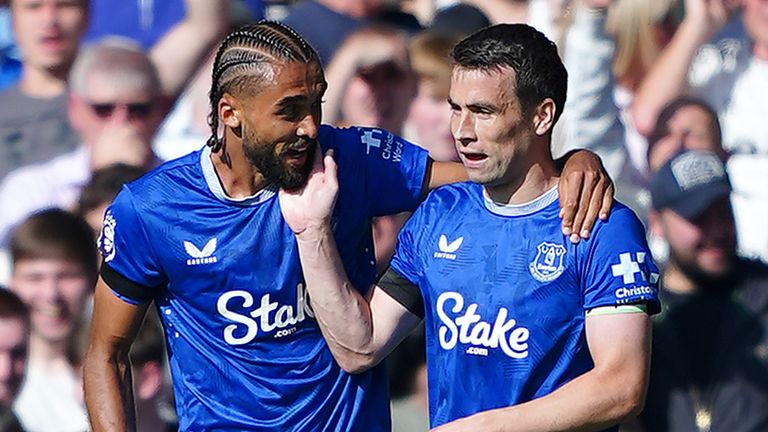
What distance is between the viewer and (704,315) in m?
6.45

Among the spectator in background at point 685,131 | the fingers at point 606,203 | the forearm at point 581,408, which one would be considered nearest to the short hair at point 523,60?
the fingers at point 606,203

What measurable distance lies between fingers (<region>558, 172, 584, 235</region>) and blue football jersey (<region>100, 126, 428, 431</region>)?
602 millimetres

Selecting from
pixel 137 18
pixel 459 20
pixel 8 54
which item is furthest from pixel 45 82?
pixel 459 20

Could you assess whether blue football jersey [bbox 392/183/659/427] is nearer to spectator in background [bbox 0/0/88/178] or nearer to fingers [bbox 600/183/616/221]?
fingers [bbox 600/183/616/221]

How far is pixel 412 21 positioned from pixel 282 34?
2.82 meters

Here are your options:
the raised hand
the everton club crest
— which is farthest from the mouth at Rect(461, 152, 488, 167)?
the raised hand


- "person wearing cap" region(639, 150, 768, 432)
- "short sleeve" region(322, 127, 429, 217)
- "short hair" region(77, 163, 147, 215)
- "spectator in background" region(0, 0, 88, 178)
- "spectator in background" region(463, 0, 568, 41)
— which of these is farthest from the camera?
"spectator in background" region(463, 0, 568, 41)

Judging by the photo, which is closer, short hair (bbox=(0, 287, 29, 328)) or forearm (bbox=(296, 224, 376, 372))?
forearm (bbox=(296, 224, 376, 372))

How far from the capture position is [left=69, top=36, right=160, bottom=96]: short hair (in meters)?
6.56

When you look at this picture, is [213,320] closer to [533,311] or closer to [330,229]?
[330,229]

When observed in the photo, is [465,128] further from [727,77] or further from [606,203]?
[727,77]

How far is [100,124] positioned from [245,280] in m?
2.55

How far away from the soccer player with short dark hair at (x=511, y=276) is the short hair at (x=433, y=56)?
250 centimetres

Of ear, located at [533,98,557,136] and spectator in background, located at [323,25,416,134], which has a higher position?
ear, located at [533,98,557,136]
